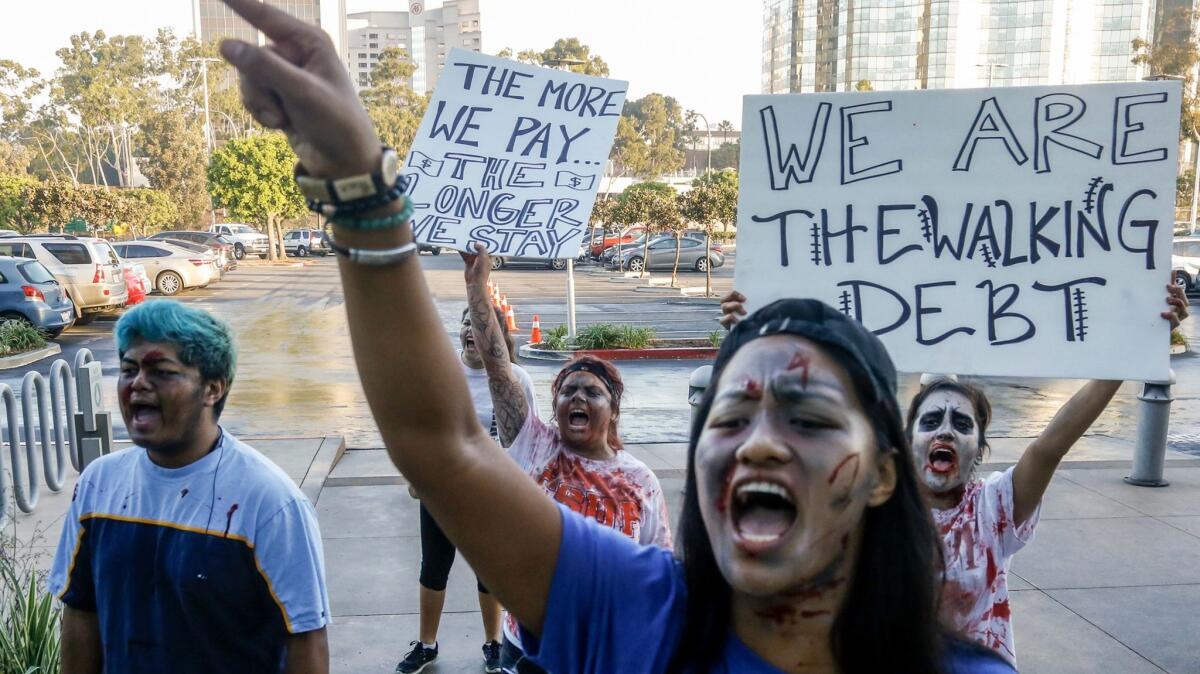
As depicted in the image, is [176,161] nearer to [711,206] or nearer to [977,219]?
[711,206]

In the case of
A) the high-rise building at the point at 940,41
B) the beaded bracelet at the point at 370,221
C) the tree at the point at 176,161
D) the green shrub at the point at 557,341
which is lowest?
the green shrub at the point at 557,341

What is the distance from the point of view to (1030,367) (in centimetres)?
331

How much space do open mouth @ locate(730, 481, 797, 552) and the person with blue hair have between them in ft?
4.92

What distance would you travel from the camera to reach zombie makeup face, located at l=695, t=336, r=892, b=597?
1.36m

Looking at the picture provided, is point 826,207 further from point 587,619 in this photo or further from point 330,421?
point 330,421

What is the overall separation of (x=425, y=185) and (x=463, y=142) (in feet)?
1.03

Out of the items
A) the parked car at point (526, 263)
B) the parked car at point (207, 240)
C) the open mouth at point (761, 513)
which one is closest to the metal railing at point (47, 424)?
the open mouth at point (761, 513)

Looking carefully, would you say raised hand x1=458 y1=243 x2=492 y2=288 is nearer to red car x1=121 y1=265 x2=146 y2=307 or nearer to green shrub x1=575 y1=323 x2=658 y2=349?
green shrub x1=575 y1=323 x2=658 y2=349

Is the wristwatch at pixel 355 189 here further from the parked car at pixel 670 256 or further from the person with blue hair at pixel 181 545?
the parked car at pixel 670 256

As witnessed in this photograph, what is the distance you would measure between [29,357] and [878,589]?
16.3 metres

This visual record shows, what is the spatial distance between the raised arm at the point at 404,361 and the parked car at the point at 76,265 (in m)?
19.9

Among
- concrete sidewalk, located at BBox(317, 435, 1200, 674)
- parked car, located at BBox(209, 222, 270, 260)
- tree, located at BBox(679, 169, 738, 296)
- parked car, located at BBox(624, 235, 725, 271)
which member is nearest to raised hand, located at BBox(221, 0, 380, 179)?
concrete sidewalk, located at BBox(317, 435, 1200, 674)

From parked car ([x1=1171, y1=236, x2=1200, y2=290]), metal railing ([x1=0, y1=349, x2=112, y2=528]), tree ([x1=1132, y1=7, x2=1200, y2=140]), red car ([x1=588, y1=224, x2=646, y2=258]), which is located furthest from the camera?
tree ([x1=1132, y1=7, x2=1200, y2=140])

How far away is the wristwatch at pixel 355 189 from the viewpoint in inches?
45.4
